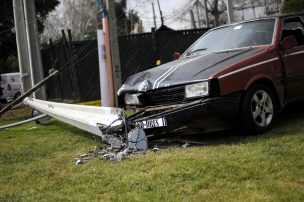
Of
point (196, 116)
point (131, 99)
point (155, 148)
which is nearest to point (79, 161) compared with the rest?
point (155, 148)

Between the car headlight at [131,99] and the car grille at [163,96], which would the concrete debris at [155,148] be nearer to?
the car grille at [163,96]

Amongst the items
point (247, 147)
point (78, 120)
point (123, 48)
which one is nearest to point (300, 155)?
point (247, 147)

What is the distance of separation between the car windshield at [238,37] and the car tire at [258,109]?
2.76 feet

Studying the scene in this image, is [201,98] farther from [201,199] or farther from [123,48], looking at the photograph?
[123,48]

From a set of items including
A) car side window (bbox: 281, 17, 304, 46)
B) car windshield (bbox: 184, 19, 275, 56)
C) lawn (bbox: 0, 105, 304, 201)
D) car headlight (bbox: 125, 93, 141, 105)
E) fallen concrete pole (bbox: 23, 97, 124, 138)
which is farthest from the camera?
car side window (bbox: 281, 17, 304, 46)

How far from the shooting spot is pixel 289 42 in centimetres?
711

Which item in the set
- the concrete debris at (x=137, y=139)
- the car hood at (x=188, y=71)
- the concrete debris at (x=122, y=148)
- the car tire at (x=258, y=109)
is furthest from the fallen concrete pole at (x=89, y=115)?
the car tire at (x=258, y=109)

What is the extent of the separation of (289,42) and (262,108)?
112 centimetres

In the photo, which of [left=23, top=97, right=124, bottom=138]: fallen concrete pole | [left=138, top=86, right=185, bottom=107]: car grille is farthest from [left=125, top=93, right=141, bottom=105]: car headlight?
[left=23, top=97, right=124, bottom=138]: fallen concrete pole

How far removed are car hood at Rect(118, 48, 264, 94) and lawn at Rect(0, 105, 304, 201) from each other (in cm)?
87

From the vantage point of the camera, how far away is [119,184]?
16.4 ft

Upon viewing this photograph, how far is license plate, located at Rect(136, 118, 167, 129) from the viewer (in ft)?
20.8

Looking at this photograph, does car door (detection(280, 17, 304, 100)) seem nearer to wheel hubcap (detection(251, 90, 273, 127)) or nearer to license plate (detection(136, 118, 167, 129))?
wheel hubcap (detection(251, 90, 273, 127))

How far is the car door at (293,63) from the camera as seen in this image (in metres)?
7.09
